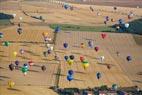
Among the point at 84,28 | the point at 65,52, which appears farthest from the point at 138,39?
the point at 65,52

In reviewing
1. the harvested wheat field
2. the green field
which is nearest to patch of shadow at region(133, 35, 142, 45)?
the harvested wheat field

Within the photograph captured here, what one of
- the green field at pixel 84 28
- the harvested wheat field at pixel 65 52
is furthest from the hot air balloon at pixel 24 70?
the green field at pixel 84 28

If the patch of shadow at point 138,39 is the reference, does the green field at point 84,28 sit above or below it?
above

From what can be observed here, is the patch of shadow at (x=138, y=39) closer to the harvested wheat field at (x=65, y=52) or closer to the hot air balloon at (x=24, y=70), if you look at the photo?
the harvested wheat field at (x=65, y=52)

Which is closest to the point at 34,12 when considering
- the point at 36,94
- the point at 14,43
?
the point at 14,43

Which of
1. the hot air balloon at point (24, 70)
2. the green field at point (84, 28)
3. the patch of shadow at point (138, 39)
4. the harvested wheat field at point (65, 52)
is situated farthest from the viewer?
the green field at point (84, 28)

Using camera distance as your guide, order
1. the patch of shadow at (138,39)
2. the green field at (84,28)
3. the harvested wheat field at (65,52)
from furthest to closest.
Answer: the green field at (84,28)
the patch of shadow at (138,39)
the harvested wheat field at (65,52)

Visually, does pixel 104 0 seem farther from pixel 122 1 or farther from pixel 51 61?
pixel 51 61

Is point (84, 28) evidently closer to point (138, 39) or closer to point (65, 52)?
point (138, 39)

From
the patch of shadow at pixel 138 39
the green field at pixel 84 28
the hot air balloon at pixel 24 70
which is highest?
the green field at pixel 84 28
